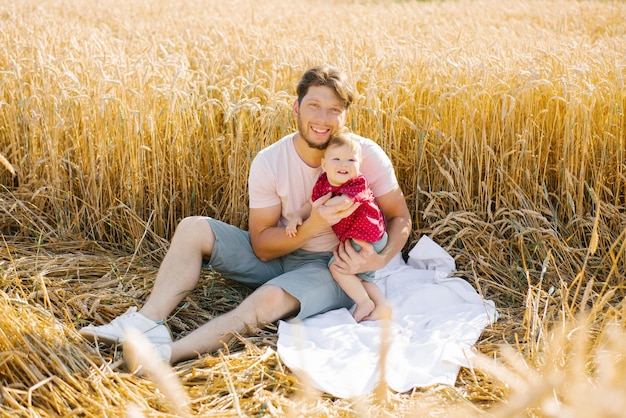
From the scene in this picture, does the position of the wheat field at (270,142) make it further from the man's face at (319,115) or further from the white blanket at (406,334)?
the man's face at (319,115)

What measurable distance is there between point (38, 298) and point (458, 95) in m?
2.16

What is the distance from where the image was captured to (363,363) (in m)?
2.43

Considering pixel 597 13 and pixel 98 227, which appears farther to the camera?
pixel 597 13

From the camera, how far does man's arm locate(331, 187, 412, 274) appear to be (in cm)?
284

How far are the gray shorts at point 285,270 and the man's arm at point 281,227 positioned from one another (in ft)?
0.23

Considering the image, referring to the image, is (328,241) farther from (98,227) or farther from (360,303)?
(98,227)

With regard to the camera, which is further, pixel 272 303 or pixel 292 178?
pixel 292 178

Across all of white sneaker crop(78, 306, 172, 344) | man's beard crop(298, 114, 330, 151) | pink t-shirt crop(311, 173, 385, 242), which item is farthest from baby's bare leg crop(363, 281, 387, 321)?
white sneaker crop(78, 306, 172, 344)

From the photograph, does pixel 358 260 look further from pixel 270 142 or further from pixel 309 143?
pixel 270 142

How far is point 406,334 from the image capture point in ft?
8.88

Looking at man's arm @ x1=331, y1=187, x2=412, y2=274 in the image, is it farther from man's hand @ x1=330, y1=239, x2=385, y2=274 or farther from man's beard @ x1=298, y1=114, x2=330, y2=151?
man's beard @ x1=298, y1=114, x2=330, y2=151

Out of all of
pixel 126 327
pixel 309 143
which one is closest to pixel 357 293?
pixel 309 143

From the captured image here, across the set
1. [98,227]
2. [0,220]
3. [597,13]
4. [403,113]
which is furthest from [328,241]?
[597,13]

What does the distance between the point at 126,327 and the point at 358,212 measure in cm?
100
